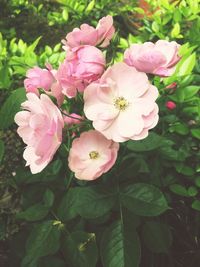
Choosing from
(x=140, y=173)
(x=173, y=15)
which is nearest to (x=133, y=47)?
(x=140, y=173)

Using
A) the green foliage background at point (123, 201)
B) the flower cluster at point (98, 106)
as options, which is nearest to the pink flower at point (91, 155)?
the flower cluster at point (98, 106)

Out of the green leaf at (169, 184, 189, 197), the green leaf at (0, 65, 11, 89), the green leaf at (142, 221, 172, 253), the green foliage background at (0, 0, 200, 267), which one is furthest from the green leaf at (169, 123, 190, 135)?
the green leaf at (0, 65, 11, 89)

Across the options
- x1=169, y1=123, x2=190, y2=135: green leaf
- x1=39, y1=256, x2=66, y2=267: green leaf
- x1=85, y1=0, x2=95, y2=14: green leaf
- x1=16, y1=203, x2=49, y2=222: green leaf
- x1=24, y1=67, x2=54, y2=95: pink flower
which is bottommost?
x1=85, y1=0, x2=95, y2=14: green leaf

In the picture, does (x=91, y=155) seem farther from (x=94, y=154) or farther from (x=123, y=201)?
(x=123, y=201)

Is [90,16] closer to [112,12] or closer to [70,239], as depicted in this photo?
[112,12]

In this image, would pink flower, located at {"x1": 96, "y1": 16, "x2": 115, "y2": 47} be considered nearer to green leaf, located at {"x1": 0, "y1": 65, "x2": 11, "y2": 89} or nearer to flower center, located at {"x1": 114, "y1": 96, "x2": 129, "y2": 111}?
flower center, located at {"x1": 114, "y1": 96, "x2": 129, "y2": 111}

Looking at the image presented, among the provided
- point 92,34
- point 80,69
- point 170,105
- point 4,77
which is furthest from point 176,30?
point 80,69

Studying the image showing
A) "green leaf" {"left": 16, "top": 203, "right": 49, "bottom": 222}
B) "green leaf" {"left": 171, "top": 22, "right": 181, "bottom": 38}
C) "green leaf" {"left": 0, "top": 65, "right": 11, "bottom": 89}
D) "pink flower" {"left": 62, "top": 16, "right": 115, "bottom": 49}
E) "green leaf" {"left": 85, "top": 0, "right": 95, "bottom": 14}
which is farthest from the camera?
"green leaf" {"left": 85, "top": 0, "right": 95, "bottom": 14}
